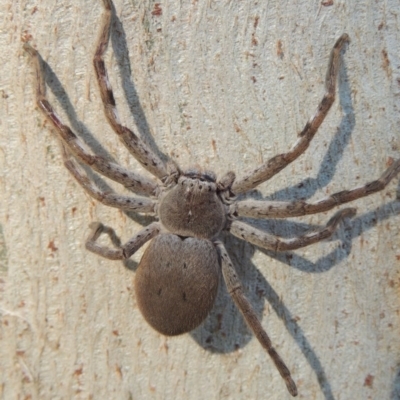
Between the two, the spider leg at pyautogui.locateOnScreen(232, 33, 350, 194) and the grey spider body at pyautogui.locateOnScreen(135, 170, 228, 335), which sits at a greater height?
the spider leg at pyautogui.locateOnScreen(232, 33, 350, 194)

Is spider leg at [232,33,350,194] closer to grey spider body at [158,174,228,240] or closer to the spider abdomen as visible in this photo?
grey spider body at [158,174,228,240]

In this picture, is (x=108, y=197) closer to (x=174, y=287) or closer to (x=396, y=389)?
(x=174, y=287)

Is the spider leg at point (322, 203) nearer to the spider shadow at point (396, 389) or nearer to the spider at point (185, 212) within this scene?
the spider at point (185, 212)

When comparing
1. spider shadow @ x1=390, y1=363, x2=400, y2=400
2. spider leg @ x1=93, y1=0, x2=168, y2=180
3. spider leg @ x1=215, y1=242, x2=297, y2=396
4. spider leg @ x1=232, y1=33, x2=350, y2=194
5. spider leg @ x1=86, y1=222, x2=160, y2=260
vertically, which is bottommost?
spider shadow @ x1=390, y1=363, x2=400, y2=400

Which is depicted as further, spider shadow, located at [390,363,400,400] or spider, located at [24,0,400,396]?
spider shadow, located at [390,363,400,400]

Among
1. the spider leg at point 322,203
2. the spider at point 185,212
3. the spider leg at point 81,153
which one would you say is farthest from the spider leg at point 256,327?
the spider leg at point 81,153

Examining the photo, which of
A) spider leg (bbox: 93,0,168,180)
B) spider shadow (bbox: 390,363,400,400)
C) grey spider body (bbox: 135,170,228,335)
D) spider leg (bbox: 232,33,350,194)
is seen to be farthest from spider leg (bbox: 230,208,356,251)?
spider shadow (bbox: 390,363,400,400)

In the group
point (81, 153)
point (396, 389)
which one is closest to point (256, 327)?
point (396, 389)

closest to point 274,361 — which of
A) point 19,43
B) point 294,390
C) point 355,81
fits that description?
point 294,390
